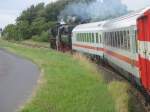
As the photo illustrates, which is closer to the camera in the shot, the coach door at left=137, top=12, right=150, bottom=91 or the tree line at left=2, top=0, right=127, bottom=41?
the coach door at left=137, top=12, right=150, bottom=91

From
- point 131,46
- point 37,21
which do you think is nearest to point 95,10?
point 37,21

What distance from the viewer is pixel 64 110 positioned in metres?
14.3

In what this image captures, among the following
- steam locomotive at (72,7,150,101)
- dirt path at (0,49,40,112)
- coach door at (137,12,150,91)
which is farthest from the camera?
dirt path at (0,49,40,112)

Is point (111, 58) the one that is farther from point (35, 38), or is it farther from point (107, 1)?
point (35, 38)

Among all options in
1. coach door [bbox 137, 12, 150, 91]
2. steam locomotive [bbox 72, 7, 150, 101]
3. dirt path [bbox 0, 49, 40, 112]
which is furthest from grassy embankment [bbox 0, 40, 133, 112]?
coach door [bbox 137, 12, 150, 91]

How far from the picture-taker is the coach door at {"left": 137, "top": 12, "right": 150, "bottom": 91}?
14.2m

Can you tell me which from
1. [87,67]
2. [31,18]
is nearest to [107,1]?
[31,18]

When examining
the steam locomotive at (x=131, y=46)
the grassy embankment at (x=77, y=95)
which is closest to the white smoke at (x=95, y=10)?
the steam locomotive at (x=131, y=46)

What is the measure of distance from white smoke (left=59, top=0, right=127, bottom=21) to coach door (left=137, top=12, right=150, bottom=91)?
40717 mm

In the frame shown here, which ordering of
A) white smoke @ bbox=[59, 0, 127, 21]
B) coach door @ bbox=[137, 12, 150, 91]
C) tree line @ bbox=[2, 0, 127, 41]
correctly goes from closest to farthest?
coach door @ bbox=[137, 12, 150, 91] → white smoke @ bbox=[59, 0, 127, 21] → tree line @ bbox=[2, 0, 127, 41]

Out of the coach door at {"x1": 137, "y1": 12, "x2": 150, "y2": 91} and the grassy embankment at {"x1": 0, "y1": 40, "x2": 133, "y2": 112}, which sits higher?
the coach door at {"x1": 137, "y1": 12, "x2": 150, "y2": 91}

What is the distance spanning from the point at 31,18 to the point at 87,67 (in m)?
74.8

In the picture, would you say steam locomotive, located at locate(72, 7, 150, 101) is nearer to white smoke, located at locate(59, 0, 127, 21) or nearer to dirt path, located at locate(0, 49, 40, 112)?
dirt path, located at locate(0, 49, 40, 112)

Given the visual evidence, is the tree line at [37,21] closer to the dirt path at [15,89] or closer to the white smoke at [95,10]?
the white smoke at [95,10]
